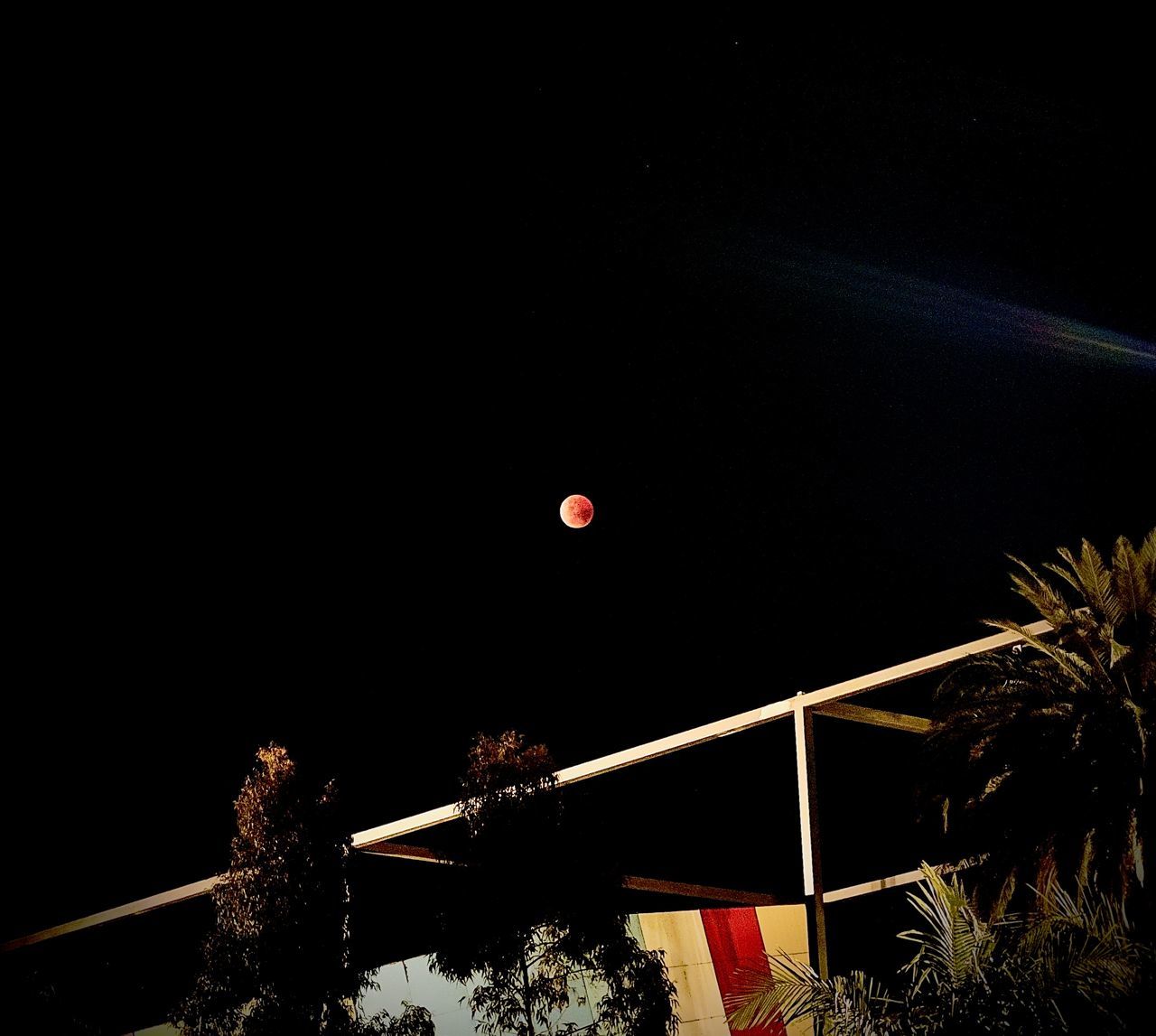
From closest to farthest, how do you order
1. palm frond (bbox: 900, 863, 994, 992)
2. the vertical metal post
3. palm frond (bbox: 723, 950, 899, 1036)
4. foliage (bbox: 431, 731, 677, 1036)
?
palm frond (bbox: 900, 863, 994, 992), palm frond (bbox: 723, 950, 899, 1036), foliage (bbox: 431, 731, 677, 1036), the vertical metal post

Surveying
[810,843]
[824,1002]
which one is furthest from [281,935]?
[810,843]

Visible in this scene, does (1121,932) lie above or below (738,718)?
below

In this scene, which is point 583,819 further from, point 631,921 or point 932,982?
point 932,982

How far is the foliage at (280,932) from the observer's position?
1222 cm

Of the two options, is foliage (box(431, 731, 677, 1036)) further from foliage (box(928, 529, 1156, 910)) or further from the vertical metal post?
foliage (box(928, 529, 1156, 910))

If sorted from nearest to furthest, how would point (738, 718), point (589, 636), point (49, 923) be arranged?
1. point (738, 718)
2. point (49, 923)
3. point (589, 636)

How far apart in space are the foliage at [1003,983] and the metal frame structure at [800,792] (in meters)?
5.05

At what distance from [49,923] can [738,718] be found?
41.5 feet

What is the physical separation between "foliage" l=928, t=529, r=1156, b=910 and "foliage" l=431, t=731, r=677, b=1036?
5315 mm

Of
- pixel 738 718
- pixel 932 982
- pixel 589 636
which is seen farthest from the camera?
pixel 589 636

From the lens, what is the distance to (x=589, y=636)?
77.7 ft

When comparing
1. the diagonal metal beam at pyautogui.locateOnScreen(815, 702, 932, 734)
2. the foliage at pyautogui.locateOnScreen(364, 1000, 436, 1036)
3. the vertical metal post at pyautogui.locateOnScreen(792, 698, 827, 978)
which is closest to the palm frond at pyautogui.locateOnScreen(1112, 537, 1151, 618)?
the diagonal metal beam at pyautogui.locateOnScreen(815, 702, 932, 734)

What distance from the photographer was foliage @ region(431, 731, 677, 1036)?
1245 centimetres

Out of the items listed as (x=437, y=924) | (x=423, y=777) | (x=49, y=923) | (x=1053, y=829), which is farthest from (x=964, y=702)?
(x=49, y=923)
